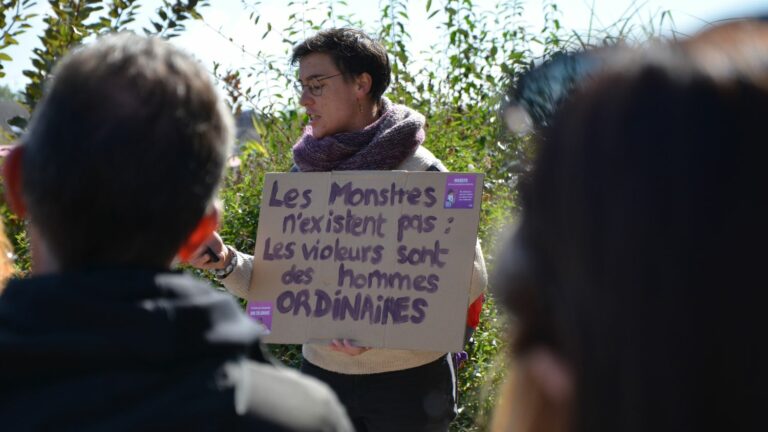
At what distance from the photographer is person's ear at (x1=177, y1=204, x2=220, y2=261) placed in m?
1.40

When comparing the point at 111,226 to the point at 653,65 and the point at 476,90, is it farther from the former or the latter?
the point at 476,90

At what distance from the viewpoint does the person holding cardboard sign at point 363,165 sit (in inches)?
127

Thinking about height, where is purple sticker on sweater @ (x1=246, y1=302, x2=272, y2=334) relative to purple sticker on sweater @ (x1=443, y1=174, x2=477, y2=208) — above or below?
Result: below

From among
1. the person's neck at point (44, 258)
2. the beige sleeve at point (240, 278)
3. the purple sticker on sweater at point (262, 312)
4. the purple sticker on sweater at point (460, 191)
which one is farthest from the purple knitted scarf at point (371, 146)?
the person's neck at point (44, 258)

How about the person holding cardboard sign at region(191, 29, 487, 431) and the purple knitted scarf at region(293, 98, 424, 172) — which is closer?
the person holding cardboard sign at region(191, 29, 487, 431)

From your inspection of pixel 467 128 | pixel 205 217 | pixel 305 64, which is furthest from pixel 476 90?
pixel 205 217

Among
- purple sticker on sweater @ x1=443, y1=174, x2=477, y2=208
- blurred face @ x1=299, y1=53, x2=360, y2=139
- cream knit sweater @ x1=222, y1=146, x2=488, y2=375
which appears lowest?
cream knit sweater @ x1=222, y1=146, x2=488, y2=375

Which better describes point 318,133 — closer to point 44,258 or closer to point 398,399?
point 398,399

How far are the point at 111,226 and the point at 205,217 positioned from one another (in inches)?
6.0

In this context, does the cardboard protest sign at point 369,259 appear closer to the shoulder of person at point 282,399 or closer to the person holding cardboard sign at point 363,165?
the person holding cardboard sign at point 363,165

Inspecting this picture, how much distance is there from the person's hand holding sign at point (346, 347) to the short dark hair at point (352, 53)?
1.00m

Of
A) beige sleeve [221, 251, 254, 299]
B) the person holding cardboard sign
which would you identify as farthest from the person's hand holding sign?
beige sleeve [221, 251, 254, 299]

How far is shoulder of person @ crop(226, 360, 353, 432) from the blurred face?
2225mm

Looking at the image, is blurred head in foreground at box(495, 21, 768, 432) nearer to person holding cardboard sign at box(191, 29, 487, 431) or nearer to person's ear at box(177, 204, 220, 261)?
person's ear at box(177, 204, 220, 261)
